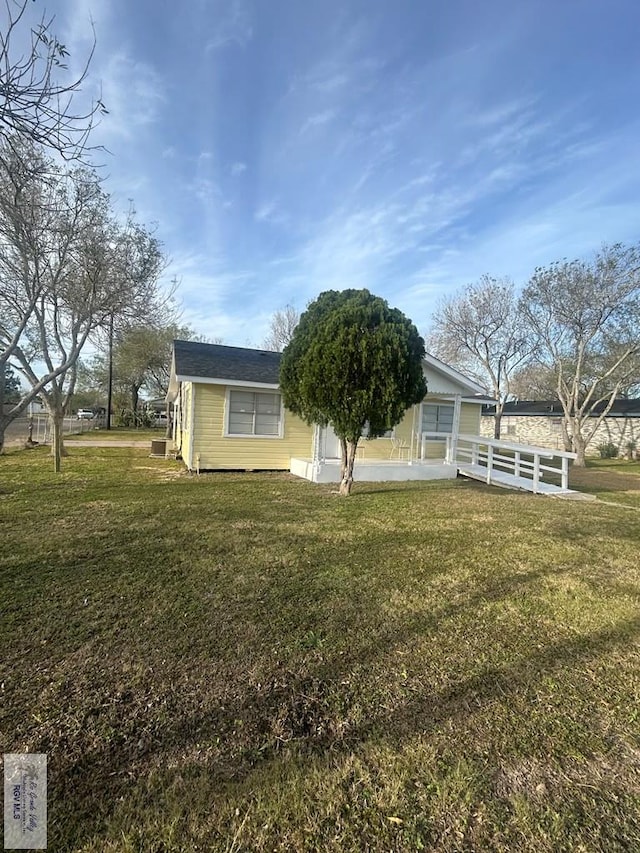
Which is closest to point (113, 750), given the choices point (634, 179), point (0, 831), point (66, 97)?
point (0, 831)

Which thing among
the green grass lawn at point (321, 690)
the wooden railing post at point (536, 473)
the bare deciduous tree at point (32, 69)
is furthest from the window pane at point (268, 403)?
the bare deciduous tree at point (32, 69)

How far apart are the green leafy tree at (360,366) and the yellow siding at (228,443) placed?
11.2ft

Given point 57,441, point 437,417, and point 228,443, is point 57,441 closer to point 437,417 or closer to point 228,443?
point 228,443

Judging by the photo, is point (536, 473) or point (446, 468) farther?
point (446, 468)

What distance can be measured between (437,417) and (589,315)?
10.7 metres

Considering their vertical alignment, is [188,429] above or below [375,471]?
above

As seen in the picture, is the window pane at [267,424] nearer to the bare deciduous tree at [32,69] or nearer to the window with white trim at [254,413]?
the window with white trim at [254,413]

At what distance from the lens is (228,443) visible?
10.7m

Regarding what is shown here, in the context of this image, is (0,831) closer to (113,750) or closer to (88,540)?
(113,750)

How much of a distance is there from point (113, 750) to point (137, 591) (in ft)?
5.84

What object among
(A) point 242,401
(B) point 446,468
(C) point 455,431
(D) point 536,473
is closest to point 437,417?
(C) point 455,431

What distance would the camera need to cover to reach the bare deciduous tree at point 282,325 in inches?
1276

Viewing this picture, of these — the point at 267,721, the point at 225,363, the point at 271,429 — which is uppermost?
the point at 225,363

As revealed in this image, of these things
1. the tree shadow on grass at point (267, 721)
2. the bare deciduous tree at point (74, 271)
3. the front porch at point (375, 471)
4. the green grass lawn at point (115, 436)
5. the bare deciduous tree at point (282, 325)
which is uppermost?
the bare deciduous tree at point (282, 325)
